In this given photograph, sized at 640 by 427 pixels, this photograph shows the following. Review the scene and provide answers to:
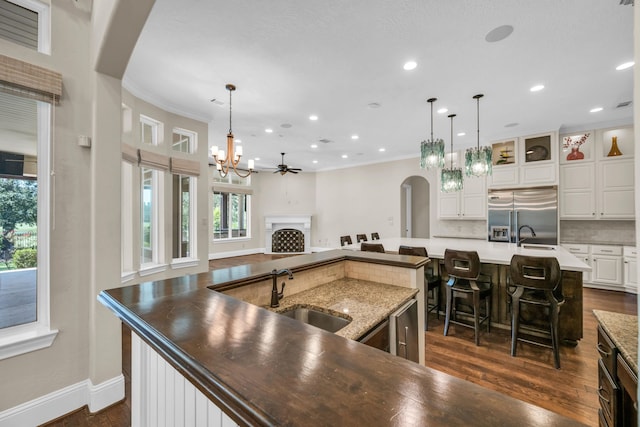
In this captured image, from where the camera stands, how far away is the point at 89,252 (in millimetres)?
2047

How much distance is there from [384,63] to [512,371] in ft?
10.6

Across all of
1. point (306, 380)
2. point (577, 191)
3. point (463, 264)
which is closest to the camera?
point (306, 380)

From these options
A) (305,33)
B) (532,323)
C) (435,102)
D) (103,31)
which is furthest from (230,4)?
(532,323)

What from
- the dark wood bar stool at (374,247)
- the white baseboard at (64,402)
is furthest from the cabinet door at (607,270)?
the white baseboard at (64,402)

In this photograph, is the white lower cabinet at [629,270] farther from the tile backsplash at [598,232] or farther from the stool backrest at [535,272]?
the stool backrest at [535,272]

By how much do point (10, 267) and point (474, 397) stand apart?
277 centimetres

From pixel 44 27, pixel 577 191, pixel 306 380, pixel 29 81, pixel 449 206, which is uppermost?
pixel 44 27

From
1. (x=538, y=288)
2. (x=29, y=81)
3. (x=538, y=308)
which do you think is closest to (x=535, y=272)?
(x=538, y=288)

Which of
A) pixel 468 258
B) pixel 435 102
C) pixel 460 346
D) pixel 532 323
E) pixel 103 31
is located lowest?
pixel 460 346

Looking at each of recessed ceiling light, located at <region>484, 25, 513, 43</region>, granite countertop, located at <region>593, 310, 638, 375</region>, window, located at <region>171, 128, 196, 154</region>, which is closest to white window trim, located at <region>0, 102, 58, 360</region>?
window, located at <region>171, 128, 196, 154</region>

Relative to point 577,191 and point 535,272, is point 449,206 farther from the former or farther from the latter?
point 535,272

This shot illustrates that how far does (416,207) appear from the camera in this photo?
8.42 metres

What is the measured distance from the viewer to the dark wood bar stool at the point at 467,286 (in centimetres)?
280

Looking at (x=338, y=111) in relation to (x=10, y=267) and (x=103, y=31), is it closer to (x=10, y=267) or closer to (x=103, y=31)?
(x=103, y=31)
